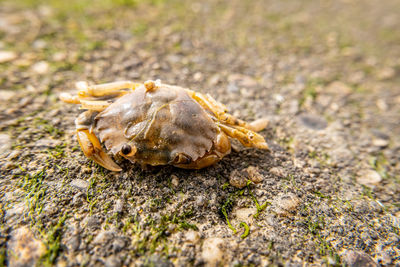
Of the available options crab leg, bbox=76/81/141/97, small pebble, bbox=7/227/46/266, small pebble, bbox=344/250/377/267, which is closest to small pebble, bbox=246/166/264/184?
small pebble, bbox=344/250/377/267

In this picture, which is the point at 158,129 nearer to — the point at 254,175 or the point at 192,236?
the point at 192,236

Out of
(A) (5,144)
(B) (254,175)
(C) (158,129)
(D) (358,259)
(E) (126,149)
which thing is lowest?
(D) (358,259)

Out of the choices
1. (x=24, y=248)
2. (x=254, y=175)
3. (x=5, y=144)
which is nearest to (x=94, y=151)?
(x=24, y=248)

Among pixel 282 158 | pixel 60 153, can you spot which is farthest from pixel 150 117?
pixel 282 158

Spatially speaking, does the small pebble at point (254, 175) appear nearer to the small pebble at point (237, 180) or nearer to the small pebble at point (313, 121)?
the small pebble at point (237, 180)

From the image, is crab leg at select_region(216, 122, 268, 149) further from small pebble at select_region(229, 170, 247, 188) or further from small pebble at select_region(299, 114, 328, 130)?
small pebble at select_region(299, 114, 328, 130)

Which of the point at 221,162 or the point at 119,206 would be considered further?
the point at 221,162

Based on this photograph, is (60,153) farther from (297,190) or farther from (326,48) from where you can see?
(326,48)
